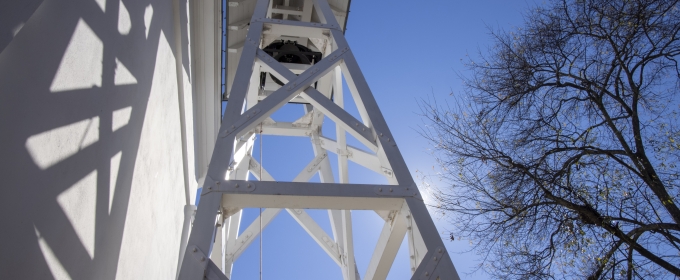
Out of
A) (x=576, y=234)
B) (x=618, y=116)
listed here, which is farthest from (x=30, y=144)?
(x=618, y=116)

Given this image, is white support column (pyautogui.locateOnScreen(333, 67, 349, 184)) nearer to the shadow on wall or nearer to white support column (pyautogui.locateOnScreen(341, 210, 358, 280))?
white support column (pyautogui.locateOnScreen(341, 210, 358, 280))

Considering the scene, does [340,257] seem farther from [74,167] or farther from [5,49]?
[5,49]

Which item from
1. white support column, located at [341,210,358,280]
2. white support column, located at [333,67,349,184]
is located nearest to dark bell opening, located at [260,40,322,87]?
white support column, located at [333,67,349,184]

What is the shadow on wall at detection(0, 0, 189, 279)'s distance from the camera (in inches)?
71.7

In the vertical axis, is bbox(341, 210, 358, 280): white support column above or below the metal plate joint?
above

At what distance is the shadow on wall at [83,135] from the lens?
182 cm

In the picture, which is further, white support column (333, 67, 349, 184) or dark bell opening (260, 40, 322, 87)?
dark bell opening (260, 40, 322, 87)

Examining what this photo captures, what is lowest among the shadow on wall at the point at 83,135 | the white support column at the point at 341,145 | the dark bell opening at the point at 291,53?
the shadow on wall at the point at 83,135

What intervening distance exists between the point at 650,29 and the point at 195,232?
5.09m

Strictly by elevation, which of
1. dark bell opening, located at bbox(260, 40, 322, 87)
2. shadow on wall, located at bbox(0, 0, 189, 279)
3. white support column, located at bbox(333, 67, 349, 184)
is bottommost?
shadow on wall, located at bbox(0, 0, 189, 279)

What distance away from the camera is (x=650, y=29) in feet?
16.0

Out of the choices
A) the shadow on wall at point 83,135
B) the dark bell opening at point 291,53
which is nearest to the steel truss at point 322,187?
the shadow on wall at point 83,135

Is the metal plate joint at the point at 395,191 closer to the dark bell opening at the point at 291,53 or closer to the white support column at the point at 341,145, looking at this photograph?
the white support column at the point at 341,145

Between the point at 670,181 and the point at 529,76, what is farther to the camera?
the point at 529,76
